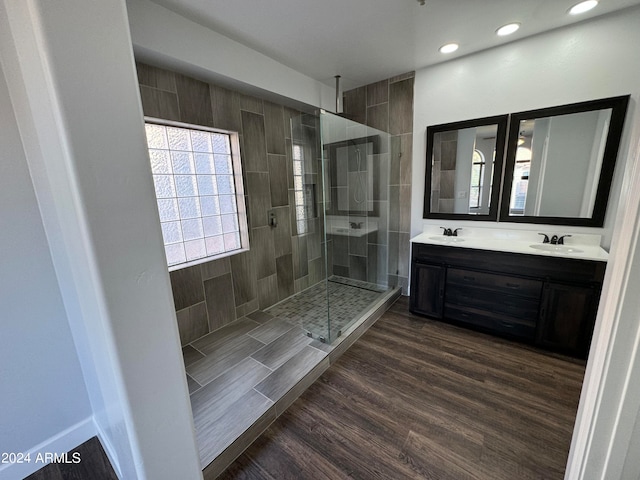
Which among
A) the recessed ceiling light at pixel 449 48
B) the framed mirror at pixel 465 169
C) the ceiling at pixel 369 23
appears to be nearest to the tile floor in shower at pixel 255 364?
the framed mirror at pixel 465 169

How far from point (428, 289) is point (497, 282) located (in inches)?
24.5

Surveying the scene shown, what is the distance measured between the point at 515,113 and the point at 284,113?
233cm

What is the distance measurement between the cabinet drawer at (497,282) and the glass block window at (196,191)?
7.17 ft

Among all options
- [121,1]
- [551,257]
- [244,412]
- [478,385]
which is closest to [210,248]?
[244,412]

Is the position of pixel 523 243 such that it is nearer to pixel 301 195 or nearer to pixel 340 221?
pixel 340 221

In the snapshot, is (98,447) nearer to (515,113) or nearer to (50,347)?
(50,347)

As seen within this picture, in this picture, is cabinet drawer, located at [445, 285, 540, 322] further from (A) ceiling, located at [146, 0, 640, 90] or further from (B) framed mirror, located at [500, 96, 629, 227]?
(A) ceiling, located at [146, 0, 640, 90]

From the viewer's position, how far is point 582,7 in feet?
6.06

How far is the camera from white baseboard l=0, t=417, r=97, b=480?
1326mm

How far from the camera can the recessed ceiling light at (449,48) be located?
2298mm

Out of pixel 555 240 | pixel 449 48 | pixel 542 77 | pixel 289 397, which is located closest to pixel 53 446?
pixel 289 397

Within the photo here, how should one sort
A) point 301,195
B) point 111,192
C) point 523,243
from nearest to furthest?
point 111,192 < point 523,243 < point 301,195

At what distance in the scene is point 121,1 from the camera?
75 cm

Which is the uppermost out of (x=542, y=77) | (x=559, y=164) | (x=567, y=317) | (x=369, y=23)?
(x=369, y=23)
